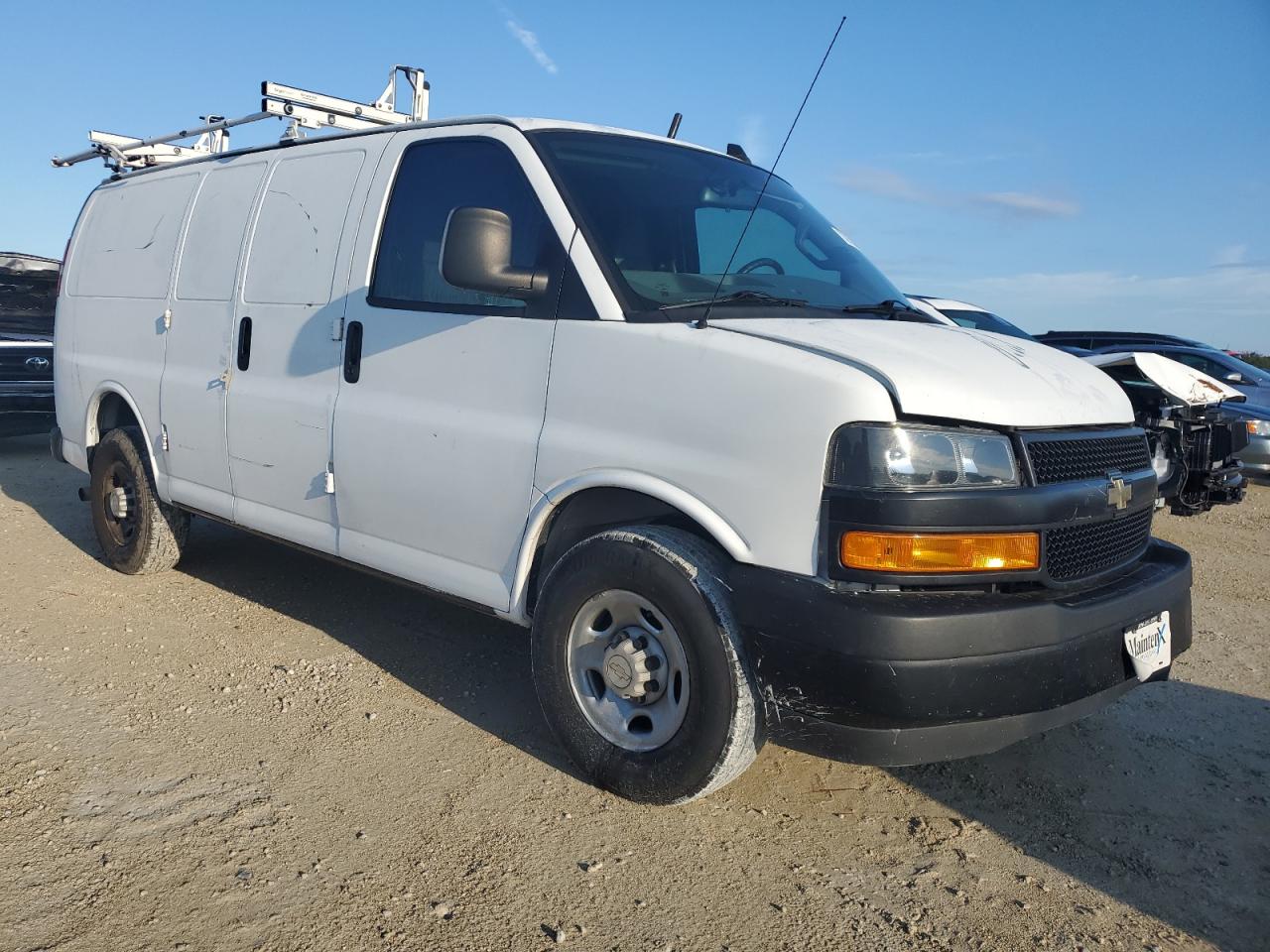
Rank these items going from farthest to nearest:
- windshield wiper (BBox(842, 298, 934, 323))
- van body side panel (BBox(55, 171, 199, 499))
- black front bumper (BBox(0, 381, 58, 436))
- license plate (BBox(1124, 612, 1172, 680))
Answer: black front bumper (BBox(0, 381, 58, 436))
van body side panel (BBox(55, 171, 199, 499))
windshield wiper (BBox(842, 298, 934, 323))
license plate (BBox(1124, 612, 1172, 680))

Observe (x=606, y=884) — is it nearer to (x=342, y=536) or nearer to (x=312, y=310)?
(x=342, y=536)

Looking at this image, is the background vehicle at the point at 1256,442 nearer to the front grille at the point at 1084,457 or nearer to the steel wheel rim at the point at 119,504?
the front grille at the point at 1084,457

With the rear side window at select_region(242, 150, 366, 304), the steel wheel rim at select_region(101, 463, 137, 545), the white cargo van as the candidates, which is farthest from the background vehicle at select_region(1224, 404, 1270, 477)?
the steel wheel rim at select_region(101, 463, 137, 545)

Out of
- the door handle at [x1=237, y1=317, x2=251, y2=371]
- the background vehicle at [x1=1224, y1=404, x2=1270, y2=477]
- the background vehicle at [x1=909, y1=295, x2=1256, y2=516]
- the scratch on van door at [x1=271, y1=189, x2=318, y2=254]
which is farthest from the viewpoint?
the background vehicle at [x1=1224, y1=404, x2=1270, y2=477]

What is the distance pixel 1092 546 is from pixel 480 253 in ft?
6.67

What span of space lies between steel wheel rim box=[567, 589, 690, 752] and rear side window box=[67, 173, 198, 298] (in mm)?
3241

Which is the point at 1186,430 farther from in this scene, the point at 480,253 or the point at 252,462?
the point at 252,462

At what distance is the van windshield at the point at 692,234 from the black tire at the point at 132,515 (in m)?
3.15

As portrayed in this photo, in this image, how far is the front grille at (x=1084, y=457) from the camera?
2775 mm

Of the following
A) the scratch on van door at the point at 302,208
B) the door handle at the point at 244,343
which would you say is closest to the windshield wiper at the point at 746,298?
the scratch on van door at the point at 302,208

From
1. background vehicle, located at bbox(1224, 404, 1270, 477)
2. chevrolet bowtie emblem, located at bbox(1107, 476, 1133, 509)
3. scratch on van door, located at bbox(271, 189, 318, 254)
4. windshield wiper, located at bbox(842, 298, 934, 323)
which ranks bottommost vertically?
background vehicle, located at bbox(1224, 404, 1270, 477)

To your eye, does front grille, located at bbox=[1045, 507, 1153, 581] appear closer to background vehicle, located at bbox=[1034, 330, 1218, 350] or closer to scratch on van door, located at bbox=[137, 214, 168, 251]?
scratch on van door, located at bbox=[137, 214, 168, 251]

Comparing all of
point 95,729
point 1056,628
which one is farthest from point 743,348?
point 95,729

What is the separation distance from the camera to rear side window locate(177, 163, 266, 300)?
15.0 ft
